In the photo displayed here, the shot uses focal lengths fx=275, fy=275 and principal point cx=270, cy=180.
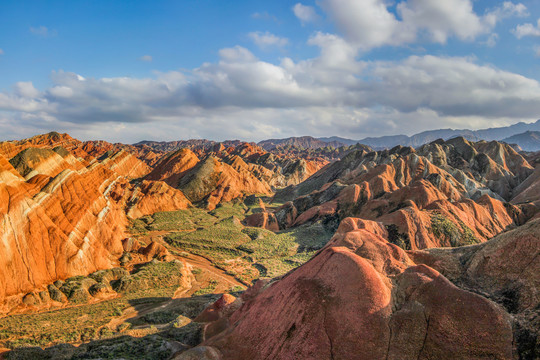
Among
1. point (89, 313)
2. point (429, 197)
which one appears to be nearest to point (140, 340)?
point (89, 313)

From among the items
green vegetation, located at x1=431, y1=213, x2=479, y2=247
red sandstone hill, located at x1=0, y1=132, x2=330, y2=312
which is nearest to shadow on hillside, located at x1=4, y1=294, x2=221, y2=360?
red sandstone hill, located at x1=0, y1=132, x2=330, y2=312

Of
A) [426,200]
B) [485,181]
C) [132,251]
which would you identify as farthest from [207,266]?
[485,181]

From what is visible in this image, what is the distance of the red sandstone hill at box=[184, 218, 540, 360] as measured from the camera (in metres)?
11.1

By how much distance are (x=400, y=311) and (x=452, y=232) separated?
109 ft

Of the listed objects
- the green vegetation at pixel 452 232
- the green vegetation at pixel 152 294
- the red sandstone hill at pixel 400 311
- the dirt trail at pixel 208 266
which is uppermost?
the red sandstone hill at pixel 400 311

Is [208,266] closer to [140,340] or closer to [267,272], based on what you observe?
[267,272]

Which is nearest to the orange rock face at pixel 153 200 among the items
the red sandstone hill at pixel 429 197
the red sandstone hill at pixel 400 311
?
the red sandstone hill at pixel 429 197

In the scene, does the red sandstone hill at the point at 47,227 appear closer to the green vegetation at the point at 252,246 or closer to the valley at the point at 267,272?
the valley at the point at 267,272

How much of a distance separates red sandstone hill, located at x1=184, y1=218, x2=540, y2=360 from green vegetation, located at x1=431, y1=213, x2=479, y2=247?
935 inches

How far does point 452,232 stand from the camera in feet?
129

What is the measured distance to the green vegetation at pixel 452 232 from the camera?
128 feet

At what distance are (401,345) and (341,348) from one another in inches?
98.5

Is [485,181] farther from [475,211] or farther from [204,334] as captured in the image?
[204,334]

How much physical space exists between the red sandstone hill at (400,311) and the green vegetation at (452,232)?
23.7 m
